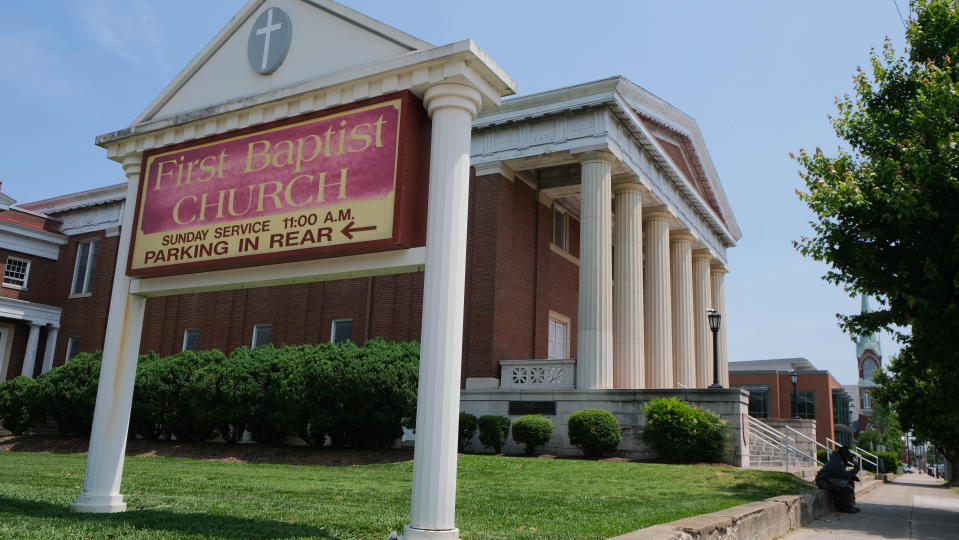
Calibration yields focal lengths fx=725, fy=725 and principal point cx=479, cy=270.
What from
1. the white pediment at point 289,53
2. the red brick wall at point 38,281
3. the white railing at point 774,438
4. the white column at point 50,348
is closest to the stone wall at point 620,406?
the white railing at point 774,438

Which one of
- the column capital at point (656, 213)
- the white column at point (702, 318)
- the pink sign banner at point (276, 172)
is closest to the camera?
the pink sign banner at point (276, 172)

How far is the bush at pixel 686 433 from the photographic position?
18.0 metres

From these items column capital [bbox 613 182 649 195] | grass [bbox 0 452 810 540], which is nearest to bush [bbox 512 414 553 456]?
grass [bbox 0 452 810 540]

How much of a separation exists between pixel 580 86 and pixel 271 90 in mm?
17930

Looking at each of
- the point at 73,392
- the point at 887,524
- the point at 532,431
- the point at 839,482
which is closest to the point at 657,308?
the point at 532,431

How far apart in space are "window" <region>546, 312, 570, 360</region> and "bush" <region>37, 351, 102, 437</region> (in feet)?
54.6

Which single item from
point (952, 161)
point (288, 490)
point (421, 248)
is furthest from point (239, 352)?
point (952, 161)

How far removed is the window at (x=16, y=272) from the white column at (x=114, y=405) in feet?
116

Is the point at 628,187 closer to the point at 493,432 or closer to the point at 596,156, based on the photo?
the point at 596,156

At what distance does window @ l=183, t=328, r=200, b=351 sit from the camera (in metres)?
34.0

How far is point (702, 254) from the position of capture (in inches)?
1436

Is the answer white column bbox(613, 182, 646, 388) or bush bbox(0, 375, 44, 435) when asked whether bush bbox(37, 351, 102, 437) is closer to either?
bush bbox(0, 375, 44, 435)

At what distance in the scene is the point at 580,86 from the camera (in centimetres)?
2436

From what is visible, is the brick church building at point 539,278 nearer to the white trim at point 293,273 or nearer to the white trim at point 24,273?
the white trim at point 24,273
